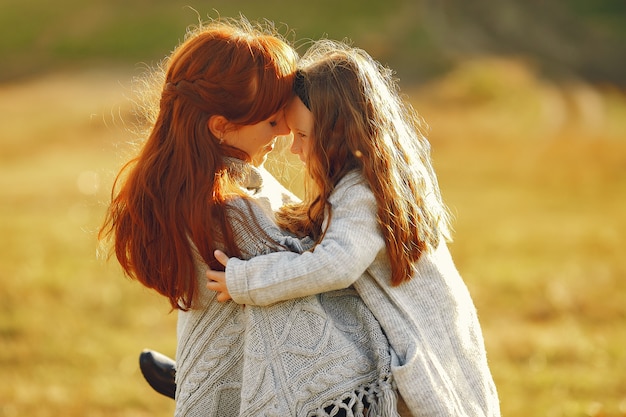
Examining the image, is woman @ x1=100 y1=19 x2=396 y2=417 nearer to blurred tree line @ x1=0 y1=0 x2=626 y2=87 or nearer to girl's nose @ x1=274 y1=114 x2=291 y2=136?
girl's nose @ x1=274 y1=114 x2=291 y2=136

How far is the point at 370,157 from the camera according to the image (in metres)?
2.75

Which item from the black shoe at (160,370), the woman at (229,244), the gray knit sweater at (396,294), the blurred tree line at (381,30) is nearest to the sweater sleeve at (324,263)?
the gray knit sweater at (396,294)

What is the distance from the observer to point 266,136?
3.04 m

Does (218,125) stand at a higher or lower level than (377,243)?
higher

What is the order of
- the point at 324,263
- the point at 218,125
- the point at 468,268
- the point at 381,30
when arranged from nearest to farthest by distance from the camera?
1. the point at 324,263
2. the point at 218,125
3. the point at 468,268
4. the point at 381,30

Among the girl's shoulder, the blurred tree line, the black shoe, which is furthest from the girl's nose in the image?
the blurred tree line

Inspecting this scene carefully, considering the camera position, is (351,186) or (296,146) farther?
(296,146)

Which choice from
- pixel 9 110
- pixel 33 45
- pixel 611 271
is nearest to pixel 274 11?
pixel 33 45

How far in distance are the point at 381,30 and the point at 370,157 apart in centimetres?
2900

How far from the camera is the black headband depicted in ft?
9.59

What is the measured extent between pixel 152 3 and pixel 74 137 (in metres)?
16.8

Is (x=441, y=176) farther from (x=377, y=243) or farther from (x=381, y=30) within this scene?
(x=381, y=30)

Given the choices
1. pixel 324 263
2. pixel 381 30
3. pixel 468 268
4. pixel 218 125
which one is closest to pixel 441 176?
pixel 468 268

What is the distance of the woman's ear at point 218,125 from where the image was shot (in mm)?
2900
